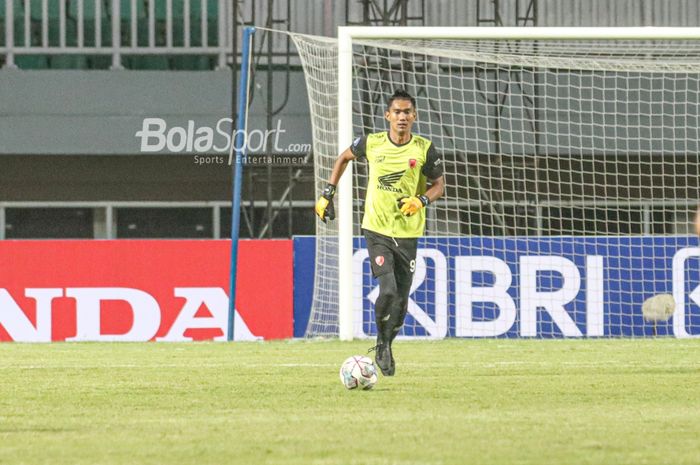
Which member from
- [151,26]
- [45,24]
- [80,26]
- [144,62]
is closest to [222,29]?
[151,26]

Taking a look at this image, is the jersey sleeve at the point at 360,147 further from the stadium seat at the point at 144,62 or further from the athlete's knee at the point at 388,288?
the stadium seat at the point at 144,62

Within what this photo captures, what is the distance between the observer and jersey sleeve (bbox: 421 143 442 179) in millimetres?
9031

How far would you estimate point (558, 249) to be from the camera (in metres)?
14.9

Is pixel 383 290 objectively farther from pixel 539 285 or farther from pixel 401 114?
pixel 539 285

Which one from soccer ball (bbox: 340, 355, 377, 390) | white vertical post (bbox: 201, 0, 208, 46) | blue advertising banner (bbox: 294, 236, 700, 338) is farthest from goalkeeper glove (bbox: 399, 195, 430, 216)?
white vertical post (bbox: 201, 0, 208, 46)

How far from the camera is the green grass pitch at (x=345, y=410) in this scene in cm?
489

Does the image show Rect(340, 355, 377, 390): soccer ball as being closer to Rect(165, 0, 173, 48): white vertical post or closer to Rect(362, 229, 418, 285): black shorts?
Rect(362, 229, 418, 285): black shorts

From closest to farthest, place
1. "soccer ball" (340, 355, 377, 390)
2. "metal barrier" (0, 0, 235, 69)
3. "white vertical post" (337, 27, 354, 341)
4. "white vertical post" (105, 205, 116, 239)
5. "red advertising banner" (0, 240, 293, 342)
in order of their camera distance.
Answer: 1. "soccer ball" (340, 355, 377, 390)
2. "white vertical post" (337, 27, 354, 341)
3. "red advertising banner" (0, 240, 293, 342)
4. "metal barrier" (0, 0, 235, 69)
5. "white vertical post" (105, 205, 116, 239)

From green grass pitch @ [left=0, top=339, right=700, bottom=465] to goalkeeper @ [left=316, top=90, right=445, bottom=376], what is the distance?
2.09 feet

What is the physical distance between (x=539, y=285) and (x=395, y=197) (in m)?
6.10

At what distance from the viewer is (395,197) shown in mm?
8969

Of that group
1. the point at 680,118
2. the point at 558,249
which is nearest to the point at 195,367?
the point at 558,249

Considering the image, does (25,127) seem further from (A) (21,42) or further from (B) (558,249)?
(B) (558,249)

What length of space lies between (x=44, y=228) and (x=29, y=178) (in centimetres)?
126
